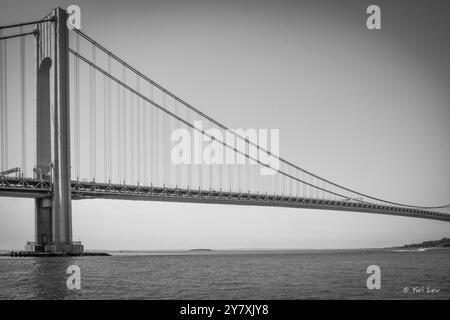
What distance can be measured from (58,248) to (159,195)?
13212mm

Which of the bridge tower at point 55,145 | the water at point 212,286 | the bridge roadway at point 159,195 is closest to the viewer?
the water at point 212,286

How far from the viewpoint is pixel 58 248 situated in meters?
58.8

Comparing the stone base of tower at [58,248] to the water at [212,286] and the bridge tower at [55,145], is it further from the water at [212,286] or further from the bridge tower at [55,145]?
the water at [212,286]

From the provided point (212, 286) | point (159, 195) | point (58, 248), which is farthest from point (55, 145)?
point (212, 286)

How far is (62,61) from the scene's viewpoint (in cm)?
6412

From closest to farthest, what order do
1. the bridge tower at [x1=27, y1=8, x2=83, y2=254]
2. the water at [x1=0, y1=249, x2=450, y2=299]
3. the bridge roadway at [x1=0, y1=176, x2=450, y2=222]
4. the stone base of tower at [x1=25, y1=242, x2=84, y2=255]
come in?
the water at [x1=0, y1=249, x2=450, y2=299]
the stone base of tower at [x1=25, y1=242, x2=84, y2=255]
the bridge tower at [x1=27, y1=8, x2=83, y2=254]
the bridge roadway at [x1=0, y1=176, x2=450, y2=222]

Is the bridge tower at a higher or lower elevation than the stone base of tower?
higher

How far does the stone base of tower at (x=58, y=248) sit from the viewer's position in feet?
193

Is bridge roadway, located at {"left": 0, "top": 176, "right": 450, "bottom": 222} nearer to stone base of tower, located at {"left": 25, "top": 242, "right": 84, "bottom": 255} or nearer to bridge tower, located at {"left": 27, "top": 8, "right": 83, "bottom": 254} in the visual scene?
bridge tower, located at {"left": 27, "top": 8, "right": 83, "bottom": 254}

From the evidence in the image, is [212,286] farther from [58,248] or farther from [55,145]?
[55,145]

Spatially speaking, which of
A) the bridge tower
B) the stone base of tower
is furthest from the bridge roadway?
the stone base of tower

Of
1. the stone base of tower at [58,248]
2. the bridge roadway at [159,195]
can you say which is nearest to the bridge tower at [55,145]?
the stone base of tower at [58,248]

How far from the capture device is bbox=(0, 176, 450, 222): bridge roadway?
6084cm
